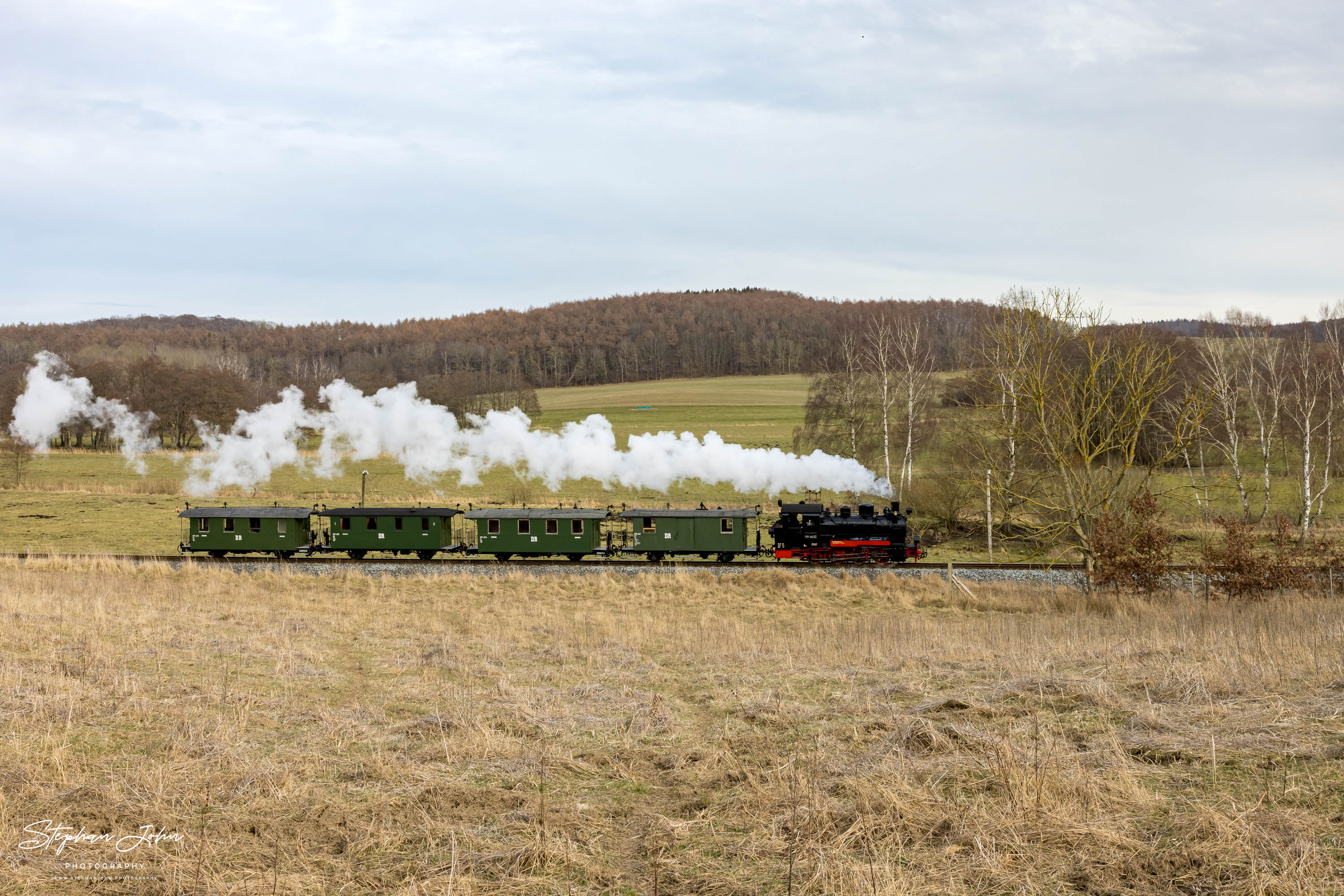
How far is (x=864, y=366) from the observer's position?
2347 inches

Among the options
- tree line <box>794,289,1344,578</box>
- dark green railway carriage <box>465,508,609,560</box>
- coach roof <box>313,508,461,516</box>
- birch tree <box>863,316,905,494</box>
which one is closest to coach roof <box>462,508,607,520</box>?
dark green railway carriage <box>465,508,609,560</box>

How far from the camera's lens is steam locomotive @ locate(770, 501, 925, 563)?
35.6 metres

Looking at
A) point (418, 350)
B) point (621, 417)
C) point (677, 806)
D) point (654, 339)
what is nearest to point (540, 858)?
point (677, 806)

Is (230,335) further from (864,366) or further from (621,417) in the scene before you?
(864,366)

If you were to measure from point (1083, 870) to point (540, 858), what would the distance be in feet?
14.3

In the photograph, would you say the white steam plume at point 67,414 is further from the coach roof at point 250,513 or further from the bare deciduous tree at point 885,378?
the bare deciduous tree at point 885,378

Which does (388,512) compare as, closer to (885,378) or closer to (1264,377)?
(885,378)

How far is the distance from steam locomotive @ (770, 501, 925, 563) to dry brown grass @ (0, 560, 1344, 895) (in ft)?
52.7

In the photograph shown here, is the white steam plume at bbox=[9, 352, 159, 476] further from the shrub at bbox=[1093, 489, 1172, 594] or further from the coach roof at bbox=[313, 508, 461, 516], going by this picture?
the shrub at bbox=[1093, 489, 1172, 594]

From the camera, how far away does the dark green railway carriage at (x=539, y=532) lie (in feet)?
119

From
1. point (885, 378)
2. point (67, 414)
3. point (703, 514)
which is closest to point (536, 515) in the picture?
point (703, 514)

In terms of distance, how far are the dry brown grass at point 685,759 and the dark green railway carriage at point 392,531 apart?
681 inches
